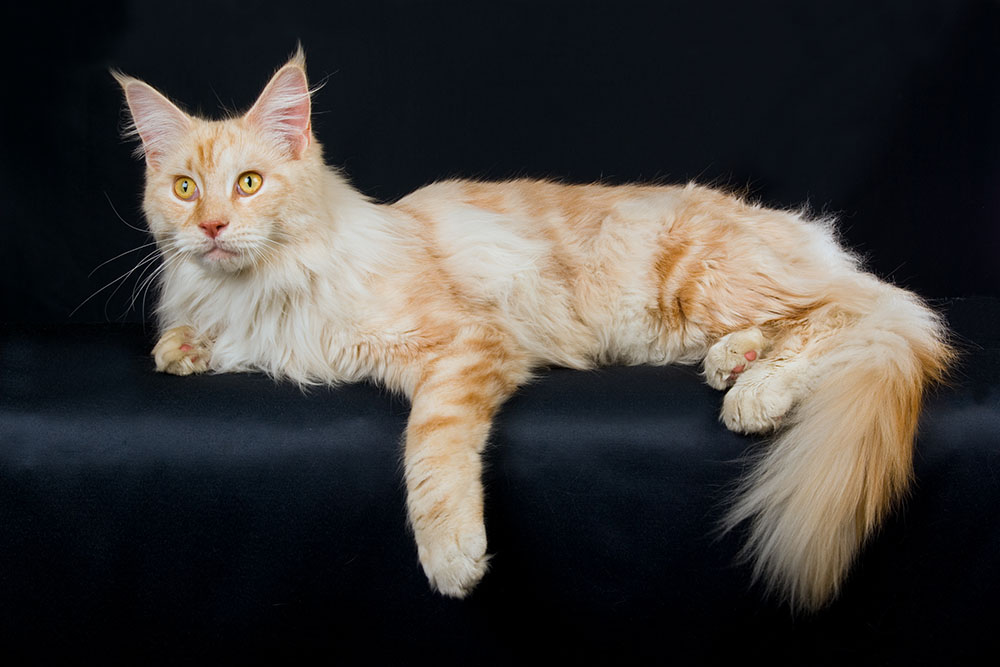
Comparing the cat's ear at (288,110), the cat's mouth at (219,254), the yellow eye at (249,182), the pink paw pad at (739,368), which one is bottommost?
the pink paw pad at (739,368)

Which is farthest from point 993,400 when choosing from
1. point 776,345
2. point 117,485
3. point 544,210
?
point 117,485

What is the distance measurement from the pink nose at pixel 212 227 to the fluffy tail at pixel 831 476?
1278 millimetres

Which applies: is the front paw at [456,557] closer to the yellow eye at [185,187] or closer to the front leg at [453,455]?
the front leg at [453,455]

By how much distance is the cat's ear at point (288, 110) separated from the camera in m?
2.43

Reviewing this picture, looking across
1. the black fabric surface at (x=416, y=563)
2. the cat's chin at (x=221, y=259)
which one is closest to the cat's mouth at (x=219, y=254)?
the cat's chin at (x=221, y=259)

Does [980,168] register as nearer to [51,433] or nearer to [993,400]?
[993,400]

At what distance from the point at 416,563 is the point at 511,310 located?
30.1 inches

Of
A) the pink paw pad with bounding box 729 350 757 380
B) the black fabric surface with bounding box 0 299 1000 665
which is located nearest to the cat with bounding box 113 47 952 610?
the pink paw pad with bounding box 729 350 757 380

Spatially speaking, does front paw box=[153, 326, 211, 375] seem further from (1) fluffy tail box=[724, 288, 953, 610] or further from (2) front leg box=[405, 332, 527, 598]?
(1) fluffy tail box=[724, 288, 953, 610]

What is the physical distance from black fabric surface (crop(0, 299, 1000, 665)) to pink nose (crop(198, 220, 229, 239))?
0.46 m

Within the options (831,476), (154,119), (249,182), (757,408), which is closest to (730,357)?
(757,408)

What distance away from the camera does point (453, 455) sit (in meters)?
2.10

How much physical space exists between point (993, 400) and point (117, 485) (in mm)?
1937

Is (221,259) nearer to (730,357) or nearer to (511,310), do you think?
(511,310)
